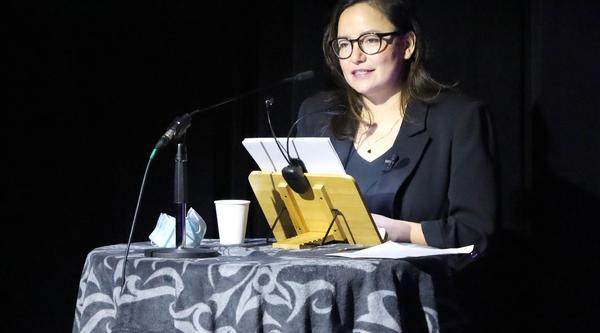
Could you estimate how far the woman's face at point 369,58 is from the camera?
2.50 metres

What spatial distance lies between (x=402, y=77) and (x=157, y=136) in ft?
3.48

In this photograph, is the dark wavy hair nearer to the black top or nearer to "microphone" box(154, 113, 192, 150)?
the black top

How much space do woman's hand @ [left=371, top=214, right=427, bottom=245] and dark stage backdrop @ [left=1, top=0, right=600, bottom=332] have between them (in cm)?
34

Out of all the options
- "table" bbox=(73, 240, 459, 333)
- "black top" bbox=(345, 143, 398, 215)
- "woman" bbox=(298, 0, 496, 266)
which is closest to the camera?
"table" bbox=(73, 240, 459, 333)

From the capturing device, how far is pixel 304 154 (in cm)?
200

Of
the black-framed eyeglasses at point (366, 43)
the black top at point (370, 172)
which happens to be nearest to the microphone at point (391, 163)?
the black top at point (370, 172)

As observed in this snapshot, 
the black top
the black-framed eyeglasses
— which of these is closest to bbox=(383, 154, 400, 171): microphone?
the black top

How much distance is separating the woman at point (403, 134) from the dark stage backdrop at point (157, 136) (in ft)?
0.90

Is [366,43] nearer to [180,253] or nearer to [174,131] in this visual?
[174,131]

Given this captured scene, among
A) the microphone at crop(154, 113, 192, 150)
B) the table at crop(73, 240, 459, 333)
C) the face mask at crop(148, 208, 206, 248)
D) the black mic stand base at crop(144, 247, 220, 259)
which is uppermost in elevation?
the microphone at crop(154, 113, 192, 150)

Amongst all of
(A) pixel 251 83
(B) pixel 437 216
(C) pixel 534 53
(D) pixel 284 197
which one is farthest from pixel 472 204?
(A) pixel 251 83

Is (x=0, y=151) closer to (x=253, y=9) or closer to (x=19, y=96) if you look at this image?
(x=19, y=96)

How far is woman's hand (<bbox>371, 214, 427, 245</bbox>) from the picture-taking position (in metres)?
2.17

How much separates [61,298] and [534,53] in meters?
1.83
